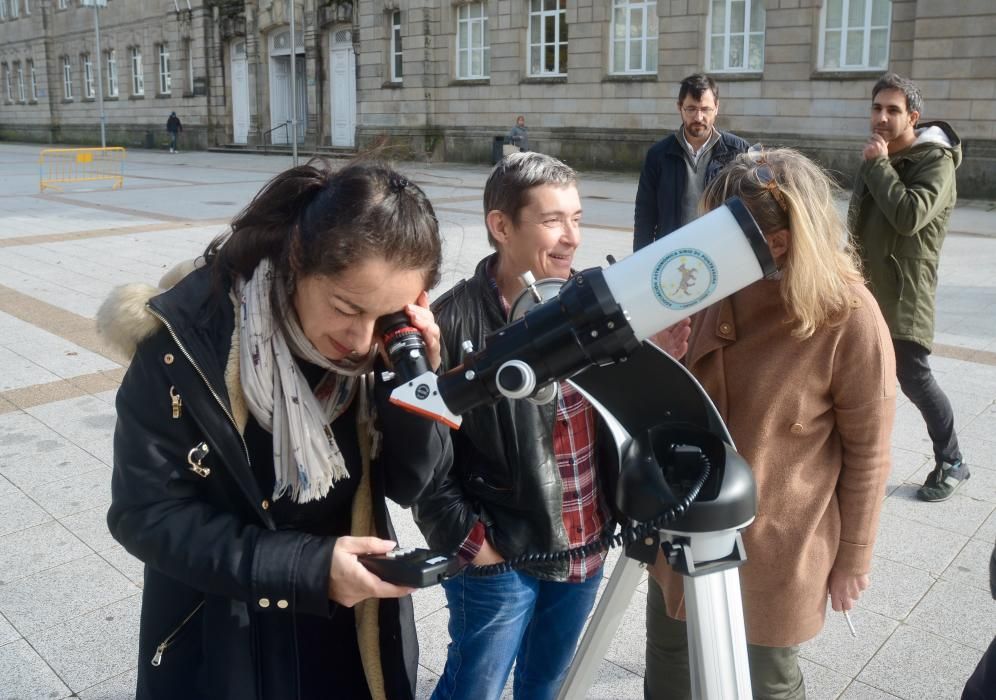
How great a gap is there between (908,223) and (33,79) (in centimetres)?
4754

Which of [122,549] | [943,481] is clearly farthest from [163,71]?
[943,481]

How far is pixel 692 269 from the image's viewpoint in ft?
3.65

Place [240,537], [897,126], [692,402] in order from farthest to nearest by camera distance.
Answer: [897,126] < [240,537] < [692,402]

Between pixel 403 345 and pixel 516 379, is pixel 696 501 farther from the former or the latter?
pixel 403 345

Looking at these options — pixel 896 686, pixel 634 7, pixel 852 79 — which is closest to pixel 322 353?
pixel 896 686

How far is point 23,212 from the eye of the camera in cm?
1411

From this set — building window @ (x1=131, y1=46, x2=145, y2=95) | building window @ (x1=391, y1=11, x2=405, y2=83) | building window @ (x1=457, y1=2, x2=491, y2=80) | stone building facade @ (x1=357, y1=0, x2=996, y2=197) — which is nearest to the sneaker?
stone building facade @ (x1=357, y1=0, x2=996, y2=197)

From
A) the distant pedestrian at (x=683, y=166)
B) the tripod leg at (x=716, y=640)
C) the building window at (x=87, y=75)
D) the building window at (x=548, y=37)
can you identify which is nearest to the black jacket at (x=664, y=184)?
the distant pedestrian at (x=683, y=166)

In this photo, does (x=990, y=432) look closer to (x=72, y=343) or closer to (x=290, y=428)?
(x=290, y=428)

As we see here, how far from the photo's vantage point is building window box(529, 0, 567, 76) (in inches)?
890

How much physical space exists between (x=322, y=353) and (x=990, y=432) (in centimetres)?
449

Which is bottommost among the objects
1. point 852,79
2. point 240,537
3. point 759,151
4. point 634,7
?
point 240,537

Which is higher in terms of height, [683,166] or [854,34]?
[854,34]

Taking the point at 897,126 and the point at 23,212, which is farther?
the point at 23,212
